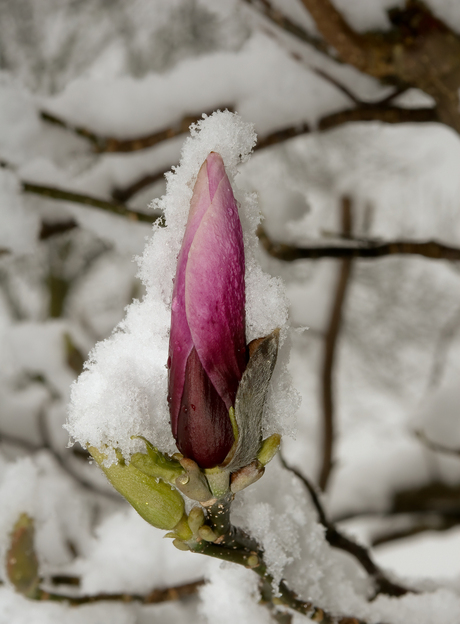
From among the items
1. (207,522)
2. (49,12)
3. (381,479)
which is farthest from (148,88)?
(381,479)

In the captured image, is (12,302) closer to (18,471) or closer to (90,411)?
(18,471)

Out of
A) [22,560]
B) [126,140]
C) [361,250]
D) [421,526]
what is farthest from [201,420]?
[421,526]

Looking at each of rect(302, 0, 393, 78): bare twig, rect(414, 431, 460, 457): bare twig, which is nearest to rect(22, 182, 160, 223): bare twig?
rect(302, 0, 393, 78): bare twig

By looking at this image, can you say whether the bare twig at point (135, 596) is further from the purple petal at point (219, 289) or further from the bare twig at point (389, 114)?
the bare twig at point (389, 114)

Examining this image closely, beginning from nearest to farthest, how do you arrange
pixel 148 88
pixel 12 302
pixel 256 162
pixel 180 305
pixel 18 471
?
pixel 180 305 → pixel 18 471 → pixel 148 88 → pixel 256 162 → pixel 12 302

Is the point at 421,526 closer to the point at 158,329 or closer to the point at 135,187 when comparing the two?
the point at 135,187

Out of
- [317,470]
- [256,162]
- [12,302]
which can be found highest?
[12,302]

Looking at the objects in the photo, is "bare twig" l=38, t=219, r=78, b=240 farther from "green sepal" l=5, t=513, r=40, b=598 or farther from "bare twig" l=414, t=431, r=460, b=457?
"bare twig" l=414, t=431, r=460, b=457
